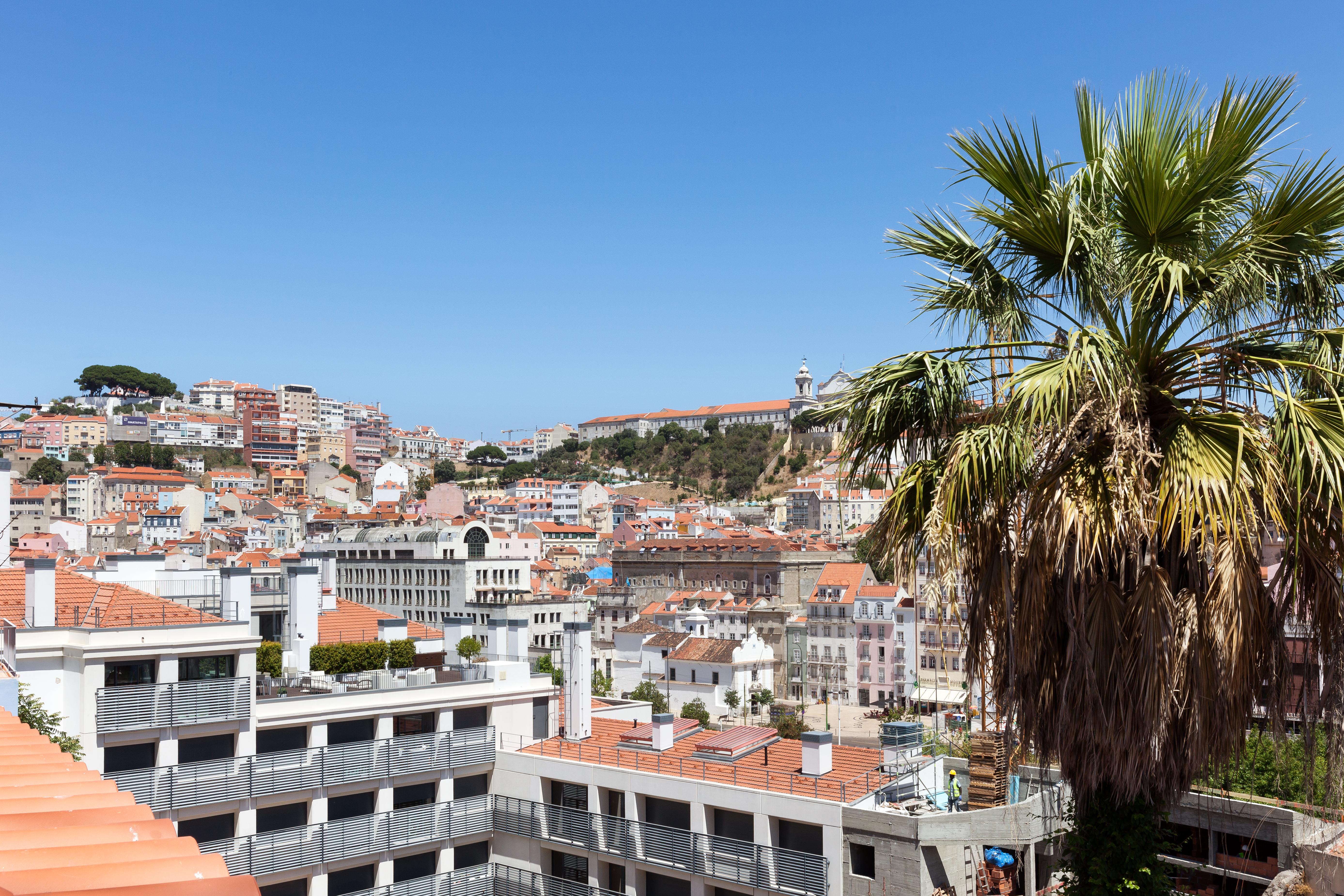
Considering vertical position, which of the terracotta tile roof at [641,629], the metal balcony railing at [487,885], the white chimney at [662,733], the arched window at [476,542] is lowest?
the terracotta tile roof at [641,629]

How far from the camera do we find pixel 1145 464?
17.9ft

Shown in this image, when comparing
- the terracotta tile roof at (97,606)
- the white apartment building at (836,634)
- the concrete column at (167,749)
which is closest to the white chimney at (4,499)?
the terracotta tile roof at (97,606)

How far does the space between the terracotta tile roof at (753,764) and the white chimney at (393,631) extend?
7.40 m

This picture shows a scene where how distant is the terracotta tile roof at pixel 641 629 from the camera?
273 ft

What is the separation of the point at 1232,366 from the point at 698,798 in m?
17.2

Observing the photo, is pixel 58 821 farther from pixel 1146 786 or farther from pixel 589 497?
pixel 589 497

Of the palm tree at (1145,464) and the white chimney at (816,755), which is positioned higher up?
the palm tree at (1145,464)

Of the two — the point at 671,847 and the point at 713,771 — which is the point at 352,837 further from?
the point at 713,771

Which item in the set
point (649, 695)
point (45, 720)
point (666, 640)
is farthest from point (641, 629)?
point (45, 720)

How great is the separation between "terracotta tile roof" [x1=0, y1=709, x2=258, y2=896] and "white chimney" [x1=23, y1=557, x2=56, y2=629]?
64.0ft

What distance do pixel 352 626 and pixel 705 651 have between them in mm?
46621

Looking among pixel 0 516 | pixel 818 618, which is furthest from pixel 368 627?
pixel 818 618

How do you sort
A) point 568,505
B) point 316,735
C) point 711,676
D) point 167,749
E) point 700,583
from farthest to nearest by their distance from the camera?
point 568,505, point 700,583, point 711,676, point 316,735, point 167,749

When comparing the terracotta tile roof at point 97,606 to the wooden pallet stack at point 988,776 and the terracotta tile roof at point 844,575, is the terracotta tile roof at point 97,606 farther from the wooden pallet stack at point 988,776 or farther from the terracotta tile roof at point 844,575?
the terracotta tile roof at point 844,575
